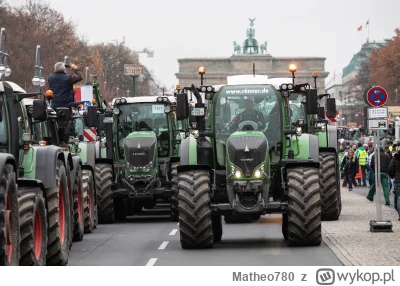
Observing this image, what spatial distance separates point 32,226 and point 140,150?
1321 centimetres

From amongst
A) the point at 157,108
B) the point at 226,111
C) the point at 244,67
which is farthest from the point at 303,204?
the point at 244,67

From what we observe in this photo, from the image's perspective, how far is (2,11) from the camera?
6825 cm

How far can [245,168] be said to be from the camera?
19.6 m

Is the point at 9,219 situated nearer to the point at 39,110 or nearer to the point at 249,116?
the point at 39,110

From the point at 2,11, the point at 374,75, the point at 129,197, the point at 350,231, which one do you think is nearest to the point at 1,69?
the point at 350,231

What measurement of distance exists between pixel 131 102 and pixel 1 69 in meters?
13.3

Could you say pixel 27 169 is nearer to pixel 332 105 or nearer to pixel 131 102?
pixel 332 105

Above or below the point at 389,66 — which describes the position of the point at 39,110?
below

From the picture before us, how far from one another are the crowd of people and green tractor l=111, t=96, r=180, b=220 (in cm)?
478

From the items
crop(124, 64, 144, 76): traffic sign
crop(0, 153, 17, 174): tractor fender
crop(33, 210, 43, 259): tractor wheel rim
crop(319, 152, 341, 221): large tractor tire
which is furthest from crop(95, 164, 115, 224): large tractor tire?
crop(0, 153, 17, 174): tractor fender

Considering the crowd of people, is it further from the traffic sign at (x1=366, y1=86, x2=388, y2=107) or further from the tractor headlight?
the tractor headlight

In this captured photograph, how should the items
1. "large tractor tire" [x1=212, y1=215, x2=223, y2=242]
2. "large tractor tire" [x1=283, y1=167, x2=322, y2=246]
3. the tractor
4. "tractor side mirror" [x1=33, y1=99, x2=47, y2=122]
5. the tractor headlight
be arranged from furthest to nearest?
1. "large tractor tire" [x1=212, y1=215, x2=223, y2=242]
2. "large tractor tire" [x1=283, y1=167, x2=322, y2=246]
3. the tractor headlight
4. "tractor side mirror" [x1=33, y1=99, x2=47, y2=122]
5. the tractor

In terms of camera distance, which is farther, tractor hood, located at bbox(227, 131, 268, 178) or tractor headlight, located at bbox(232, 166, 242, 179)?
tractor headlight, located at bbox(232, 166, 242, 179)

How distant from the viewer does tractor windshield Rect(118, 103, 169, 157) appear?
95.3 ft
